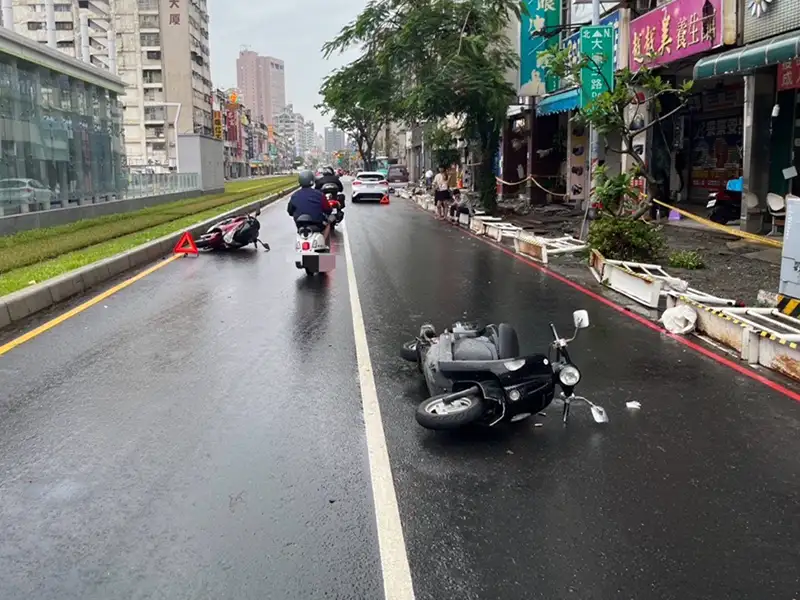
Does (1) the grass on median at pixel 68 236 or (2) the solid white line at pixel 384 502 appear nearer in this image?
(2) the solid white line at pixel 384 502

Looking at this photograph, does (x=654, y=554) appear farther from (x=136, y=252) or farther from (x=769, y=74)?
(x=769, y=74)

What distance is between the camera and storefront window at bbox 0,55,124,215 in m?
19.9

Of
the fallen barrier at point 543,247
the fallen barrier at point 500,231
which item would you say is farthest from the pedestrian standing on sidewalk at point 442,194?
the fallen barrier at point 543,247

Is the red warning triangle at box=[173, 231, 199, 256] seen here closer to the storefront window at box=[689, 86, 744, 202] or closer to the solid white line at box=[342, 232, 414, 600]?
the solid white line at box=[342, 232, 414, 600]

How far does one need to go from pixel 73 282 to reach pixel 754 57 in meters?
11.7

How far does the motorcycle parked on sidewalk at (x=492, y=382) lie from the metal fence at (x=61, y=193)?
17187 millimetres

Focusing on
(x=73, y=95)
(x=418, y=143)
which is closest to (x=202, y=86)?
(x=418, y=143)

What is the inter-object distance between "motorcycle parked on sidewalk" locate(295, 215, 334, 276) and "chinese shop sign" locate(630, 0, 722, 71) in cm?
699

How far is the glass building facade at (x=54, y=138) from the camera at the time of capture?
19.9 m

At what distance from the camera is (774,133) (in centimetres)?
1623

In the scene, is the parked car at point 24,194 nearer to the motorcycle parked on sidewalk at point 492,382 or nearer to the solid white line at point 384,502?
the solid white line at point 384,502

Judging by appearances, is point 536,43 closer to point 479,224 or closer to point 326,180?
point 479,224

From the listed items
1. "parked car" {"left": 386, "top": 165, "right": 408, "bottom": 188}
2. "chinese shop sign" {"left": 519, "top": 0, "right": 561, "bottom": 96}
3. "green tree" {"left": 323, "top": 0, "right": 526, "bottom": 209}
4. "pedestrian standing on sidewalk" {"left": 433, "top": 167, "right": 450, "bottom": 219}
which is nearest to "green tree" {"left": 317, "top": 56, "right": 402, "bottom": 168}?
"green tree" {"left": 323, "top": 0, "right": 526, "bottom": 209}

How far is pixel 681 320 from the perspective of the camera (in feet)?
27.4
